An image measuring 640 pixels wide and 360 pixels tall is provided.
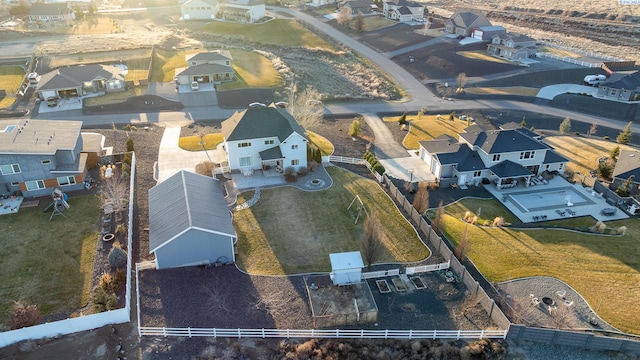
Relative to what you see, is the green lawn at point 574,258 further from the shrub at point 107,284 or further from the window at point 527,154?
the shrub at point 107,284

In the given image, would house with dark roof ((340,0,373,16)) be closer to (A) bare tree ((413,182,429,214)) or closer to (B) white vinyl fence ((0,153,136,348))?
(A) bare tree ((413,182,429,214))

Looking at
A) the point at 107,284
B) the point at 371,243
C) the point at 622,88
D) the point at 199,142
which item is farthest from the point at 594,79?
the point at 107,284

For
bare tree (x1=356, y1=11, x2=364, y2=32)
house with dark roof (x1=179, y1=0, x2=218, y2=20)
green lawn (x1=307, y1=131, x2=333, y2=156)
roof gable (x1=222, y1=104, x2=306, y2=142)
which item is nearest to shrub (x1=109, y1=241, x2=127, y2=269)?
roof gable (x1=222, y1=104, x2=306, y2=142)

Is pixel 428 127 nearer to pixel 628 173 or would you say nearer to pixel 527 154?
pixel 527 154

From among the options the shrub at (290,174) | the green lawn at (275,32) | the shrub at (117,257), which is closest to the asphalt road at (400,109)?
the shrub at (290,174)

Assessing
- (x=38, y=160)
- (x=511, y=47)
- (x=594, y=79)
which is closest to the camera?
(x=38, y=160)

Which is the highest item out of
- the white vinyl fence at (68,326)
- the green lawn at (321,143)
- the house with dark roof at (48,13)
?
the house with dark roof at (48,13)
